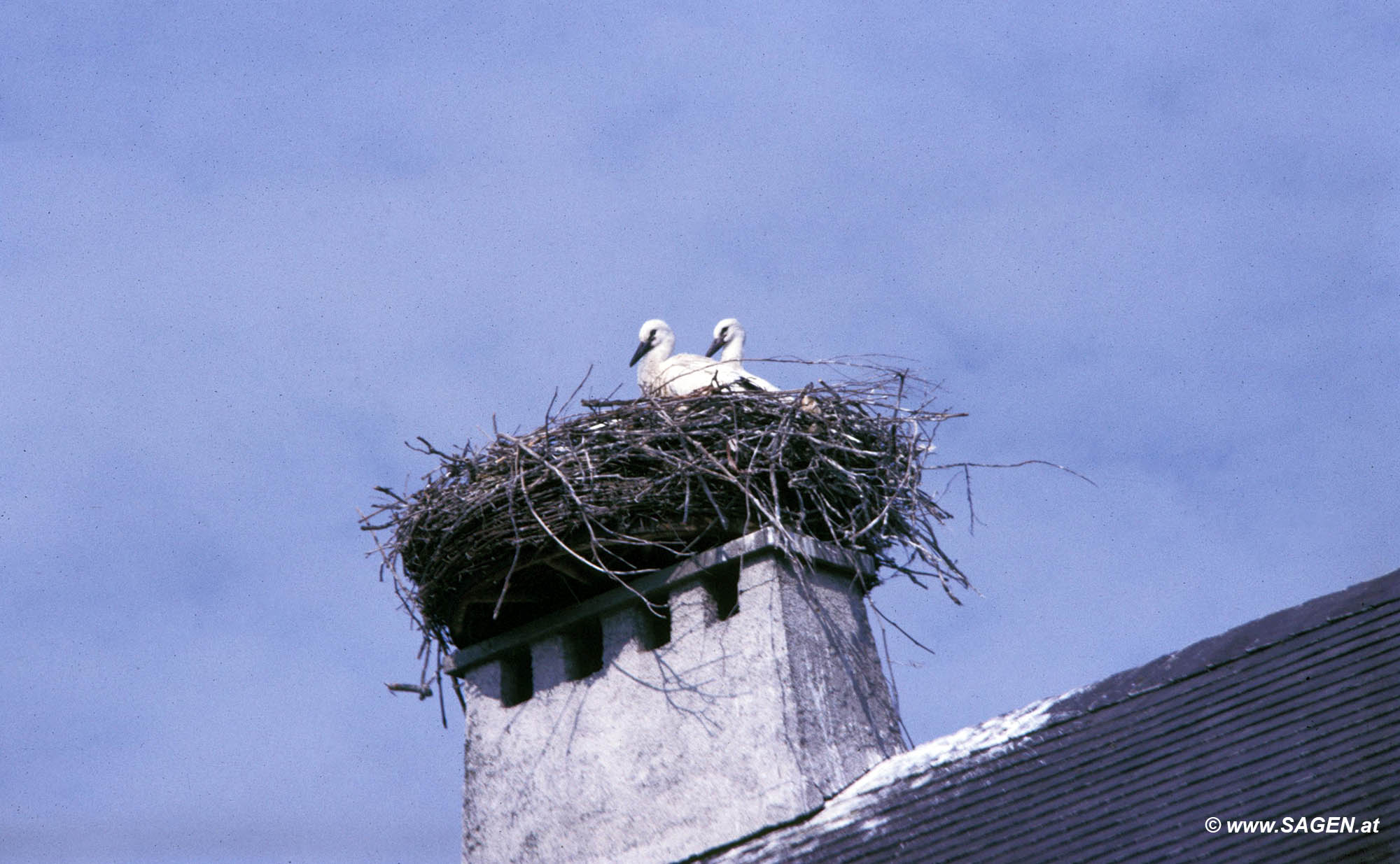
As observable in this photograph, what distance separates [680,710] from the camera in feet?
24.8

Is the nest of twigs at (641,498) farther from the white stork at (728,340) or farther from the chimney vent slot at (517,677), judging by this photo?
the white stork at (728,340)

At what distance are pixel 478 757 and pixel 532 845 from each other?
56 cm

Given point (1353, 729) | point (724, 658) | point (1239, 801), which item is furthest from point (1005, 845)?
point (724, 658)

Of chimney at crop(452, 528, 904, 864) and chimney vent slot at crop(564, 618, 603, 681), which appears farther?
chimney vent slot at crop(564, 618, 603, 681)

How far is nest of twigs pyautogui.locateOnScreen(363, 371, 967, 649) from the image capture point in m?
7.90

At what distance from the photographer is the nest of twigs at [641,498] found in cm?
790

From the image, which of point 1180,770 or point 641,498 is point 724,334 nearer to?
point 641,498

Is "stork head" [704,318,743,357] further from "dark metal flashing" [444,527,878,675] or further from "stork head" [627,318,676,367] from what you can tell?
"dark metal flashing" [444,527,878,675]

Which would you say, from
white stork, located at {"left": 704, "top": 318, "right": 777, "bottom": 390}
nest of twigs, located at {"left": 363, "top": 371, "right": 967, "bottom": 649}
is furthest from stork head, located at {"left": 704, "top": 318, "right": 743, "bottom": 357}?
nest of twigs, located at {"left": 363, "top": 371, "right": 967, "bottom": 649}

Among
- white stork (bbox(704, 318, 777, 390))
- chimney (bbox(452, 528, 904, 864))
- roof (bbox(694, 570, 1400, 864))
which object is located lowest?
roof (bbox(694, 570, 1400, 864))

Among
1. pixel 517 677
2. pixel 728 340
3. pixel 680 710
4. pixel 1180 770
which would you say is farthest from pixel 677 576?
pixel 728 340

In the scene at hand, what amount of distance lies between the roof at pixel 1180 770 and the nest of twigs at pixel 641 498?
4.16 feet

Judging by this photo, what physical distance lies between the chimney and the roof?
0.23 metres

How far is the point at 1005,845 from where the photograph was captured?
6.24 m
